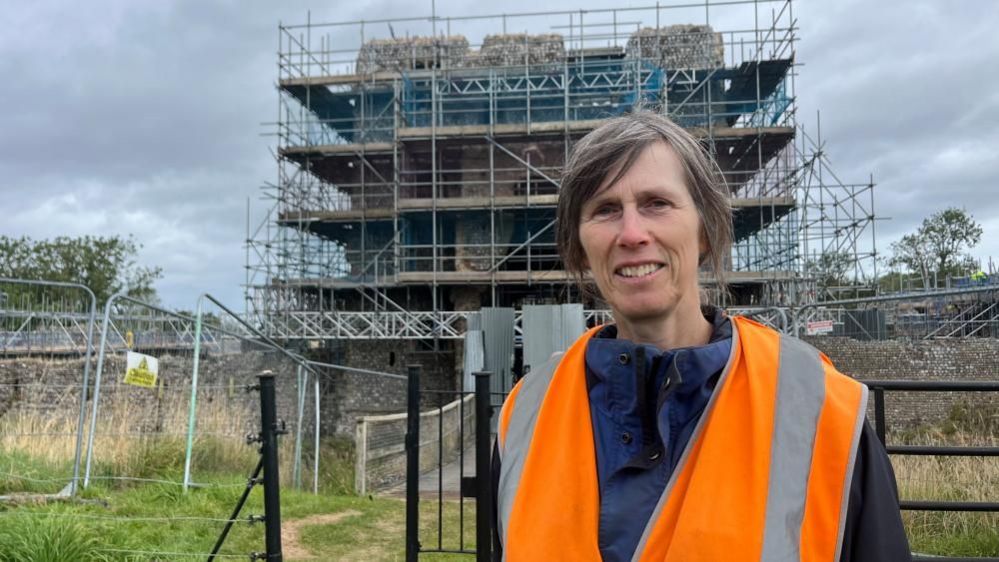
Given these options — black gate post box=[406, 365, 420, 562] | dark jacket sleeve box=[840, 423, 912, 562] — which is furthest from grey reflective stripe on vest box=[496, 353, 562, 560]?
black gate post box=[406, 365, 420, 562]

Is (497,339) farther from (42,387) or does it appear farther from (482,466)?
(482,466)

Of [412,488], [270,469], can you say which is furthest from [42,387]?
[270,469]

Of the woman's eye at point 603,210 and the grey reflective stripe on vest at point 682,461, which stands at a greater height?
the woman's eye at point 603,210

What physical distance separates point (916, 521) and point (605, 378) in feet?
17.6

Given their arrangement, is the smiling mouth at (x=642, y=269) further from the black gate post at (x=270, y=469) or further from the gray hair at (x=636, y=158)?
the black gate post at (x=270, y=469)

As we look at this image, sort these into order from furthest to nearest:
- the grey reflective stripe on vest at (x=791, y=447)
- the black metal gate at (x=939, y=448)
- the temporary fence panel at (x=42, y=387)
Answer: the temporary fence panel at (x=42, y=387)
the black metal gate at (x=939, y=448)
the grey reflective stripe on vest at (x=791, y=447)

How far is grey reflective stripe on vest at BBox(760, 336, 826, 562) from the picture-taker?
47.3 inches

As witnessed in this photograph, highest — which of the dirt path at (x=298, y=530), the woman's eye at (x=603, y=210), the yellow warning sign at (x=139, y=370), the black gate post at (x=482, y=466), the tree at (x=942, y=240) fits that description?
the tree at (x=942, y=240)

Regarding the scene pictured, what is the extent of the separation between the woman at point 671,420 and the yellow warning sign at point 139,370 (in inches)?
250

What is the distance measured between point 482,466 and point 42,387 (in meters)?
12.8

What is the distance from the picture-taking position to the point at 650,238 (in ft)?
4.88

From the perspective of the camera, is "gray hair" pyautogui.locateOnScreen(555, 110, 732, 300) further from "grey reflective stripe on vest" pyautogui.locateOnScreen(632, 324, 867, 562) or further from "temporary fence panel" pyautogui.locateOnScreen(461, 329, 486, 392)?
"temporary fence panel" pyautogui.locateOnScreen(461, 329, 486, 392)

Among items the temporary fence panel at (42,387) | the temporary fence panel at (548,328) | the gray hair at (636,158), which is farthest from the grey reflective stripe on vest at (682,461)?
the temporary fence panel at (548,328)

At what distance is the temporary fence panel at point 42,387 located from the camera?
22.4 ft
